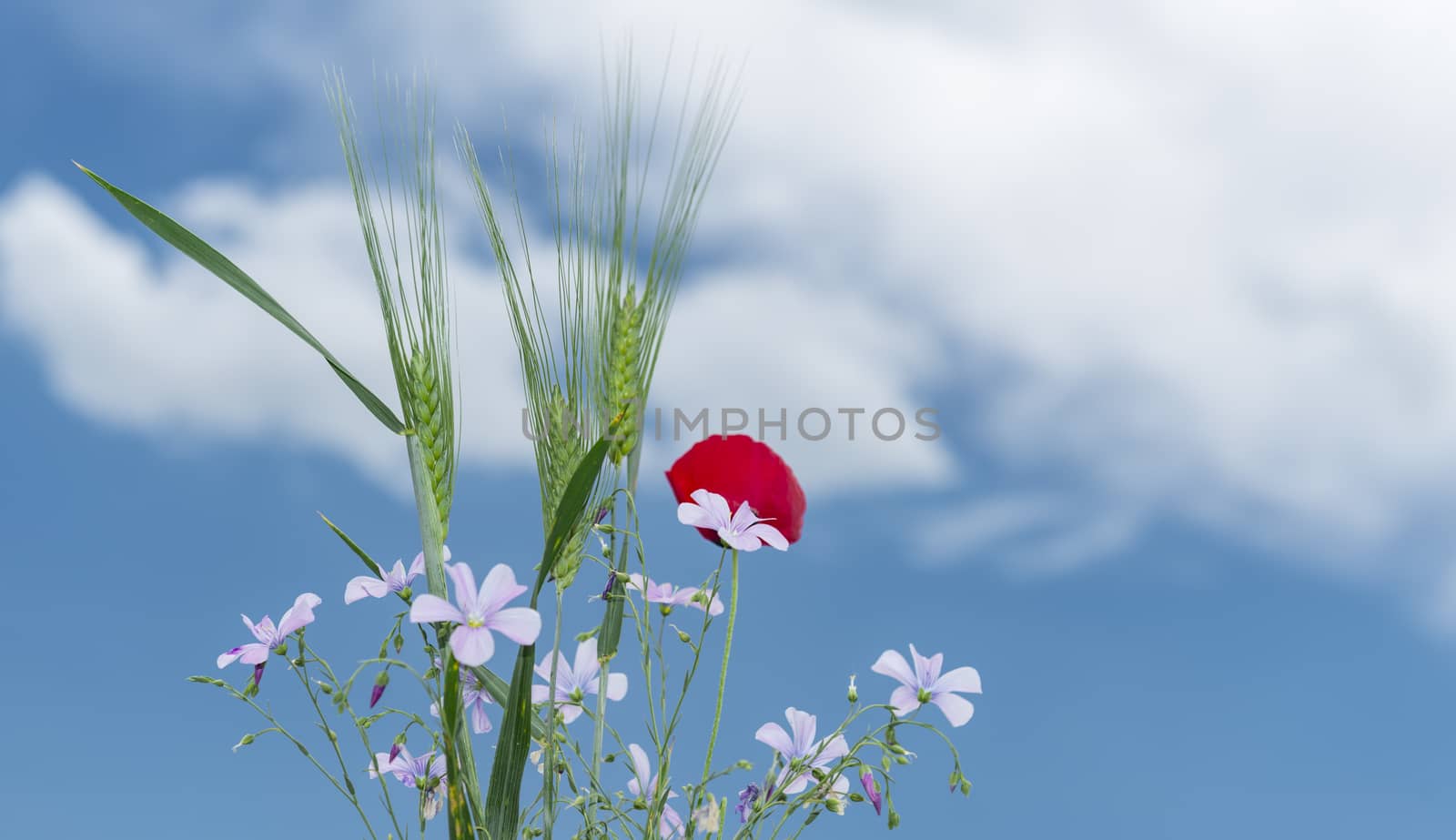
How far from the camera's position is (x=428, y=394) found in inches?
53.1

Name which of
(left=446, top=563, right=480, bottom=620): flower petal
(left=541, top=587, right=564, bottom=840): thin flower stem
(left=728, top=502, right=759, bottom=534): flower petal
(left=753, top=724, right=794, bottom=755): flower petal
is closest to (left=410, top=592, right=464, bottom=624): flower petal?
(left=446, top=563, right=480, bottom=620): flower petal

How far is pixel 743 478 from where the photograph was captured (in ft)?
4.51

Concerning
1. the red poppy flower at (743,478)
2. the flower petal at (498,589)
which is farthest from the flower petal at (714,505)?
the flower petal at (498,589)

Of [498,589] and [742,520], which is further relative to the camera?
[742,520]

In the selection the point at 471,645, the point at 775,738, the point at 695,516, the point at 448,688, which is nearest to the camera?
the point at 471,645

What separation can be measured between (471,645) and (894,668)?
1.63ft

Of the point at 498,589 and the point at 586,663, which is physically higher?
the point at 586,663

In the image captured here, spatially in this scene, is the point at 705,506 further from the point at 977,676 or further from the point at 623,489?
the point at 977,676

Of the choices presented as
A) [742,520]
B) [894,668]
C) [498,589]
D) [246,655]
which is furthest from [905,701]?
[246,655]

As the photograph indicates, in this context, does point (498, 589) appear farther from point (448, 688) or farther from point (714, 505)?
point (714, 505)

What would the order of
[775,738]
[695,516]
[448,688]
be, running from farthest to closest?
[775,738]
[695,516]
[448,688]

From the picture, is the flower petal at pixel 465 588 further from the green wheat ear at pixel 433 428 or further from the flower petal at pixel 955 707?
the flower petal at pixel 955 707

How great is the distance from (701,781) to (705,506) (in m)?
0.30

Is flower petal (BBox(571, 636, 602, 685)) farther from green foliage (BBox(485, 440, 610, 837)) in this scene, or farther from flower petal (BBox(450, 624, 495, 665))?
flower petal (BBox(450, 624, 495, 665))
